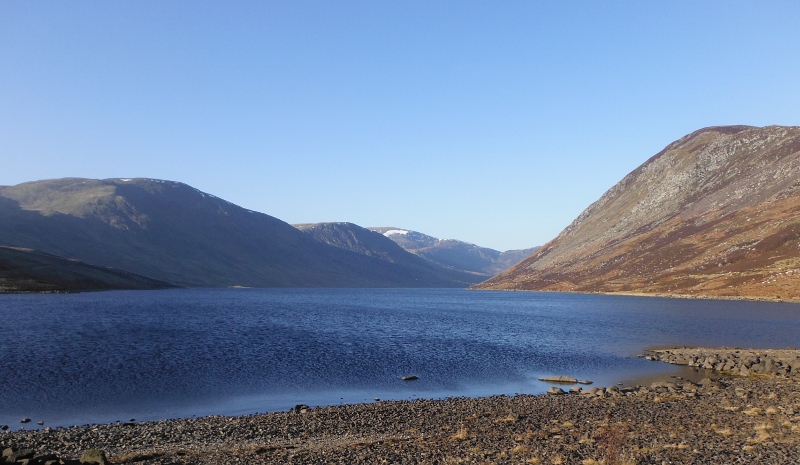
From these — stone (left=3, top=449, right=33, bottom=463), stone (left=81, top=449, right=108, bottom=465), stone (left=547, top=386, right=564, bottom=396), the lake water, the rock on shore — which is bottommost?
the lake water

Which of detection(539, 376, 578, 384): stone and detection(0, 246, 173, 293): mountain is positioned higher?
detection(0, 246, 173, 293): mountain

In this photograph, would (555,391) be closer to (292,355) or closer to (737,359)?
(737,359)

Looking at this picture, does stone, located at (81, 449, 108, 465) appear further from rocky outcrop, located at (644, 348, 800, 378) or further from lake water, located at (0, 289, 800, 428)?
rocky outcrop, located at (644, 348, 800, 378)

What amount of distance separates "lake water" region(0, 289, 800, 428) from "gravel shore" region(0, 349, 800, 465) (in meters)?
5.25

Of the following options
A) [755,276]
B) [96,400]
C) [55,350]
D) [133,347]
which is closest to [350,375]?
[96,400]

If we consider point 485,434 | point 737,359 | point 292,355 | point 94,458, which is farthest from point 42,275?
point 737,359

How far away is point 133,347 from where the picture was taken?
205 feet

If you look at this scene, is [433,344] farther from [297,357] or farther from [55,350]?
[55,350]

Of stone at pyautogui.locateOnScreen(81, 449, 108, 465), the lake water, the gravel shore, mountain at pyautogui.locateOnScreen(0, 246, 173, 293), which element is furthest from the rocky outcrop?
mountain at pyautogui.locateOnScreen(0, 246, 173, 293)

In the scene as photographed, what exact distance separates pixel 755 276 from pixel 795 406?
5572 inches

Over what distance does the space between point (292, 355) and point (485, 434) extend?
3583 centimetres

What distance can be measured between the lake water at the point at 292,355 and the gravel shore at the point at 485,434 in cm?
525

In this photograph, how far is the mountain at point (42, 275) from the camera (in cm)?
15825

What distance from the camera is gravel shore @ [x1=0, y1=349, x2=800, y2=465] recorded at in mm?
23391
